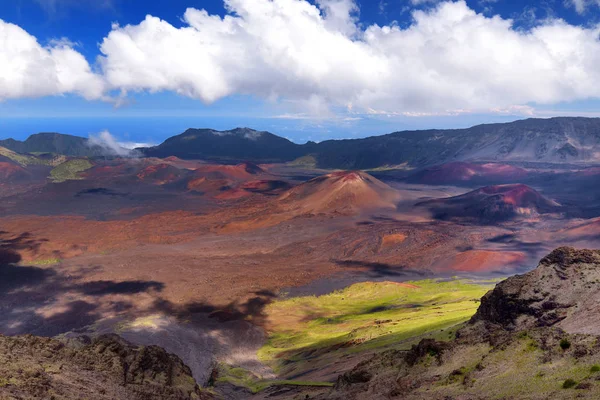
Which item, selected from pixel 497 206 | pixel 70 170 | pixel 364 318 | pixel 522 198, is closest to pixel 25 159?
pixel 70 170

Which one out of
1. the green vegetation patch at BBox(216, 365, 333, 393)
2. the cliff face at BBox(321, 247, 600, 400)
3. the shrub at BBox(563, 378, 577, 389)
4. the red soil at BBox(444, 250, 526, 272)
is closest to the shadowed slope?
the red soil at BBox(444, 250, 526, 272)

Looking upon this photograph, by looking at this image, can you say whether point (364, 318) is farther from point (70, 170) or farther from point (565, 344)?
point (70, 170)

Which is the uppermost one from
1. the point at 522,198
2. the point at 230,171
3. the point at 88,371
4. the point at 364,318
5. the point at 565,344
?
the point at 230,171

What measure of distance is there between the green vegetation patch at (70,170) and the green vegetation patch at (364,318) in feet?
471

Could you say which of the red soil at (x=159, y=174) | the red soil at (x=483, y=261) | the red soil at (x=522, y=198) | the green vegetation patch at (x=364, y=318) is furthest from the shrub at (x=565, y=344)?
the red soil at (x=159, y=174)

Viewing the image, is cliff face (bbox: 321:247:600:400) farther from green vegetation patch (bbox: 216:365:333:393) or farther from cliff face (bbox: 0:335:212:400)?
cliff face (bbox: 0:335:212:400)

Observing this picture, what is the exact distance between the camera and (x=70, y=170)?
7082 inches

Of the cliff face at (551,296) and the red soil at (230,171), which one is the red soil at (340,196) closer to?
the red soil at (230,171)

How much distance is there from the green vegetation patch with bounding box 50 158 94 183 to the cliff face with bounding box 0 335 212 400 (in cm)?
15825

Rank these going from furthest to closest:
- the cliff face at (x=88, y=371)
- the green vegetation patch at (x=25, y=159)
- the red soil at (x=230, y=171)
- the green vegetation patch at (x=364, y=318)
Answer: the green vegetation patch at (x=25, y=159) → the red soil at (x=230, y=171) → the green vegetation patch at (x=364, y=318) → the cliff face at (x=88, y=371)

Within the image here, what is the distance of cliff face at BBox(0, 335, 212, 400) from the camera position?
1994 centimetres

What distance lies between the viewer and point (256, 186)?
498 feet

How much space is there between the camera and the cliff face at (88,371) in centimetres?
1994

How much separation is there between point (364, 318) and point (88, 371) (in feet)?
105
